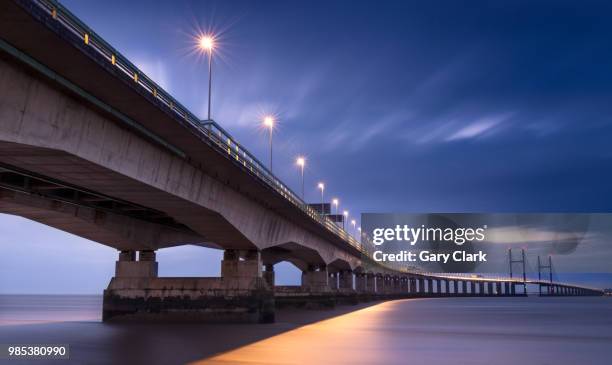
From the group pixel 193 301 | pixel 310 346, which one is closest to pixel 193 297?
pixel 193 301

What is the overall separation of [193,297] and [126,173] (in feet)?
60.4

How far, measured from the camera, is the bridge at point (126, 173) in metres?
16.5

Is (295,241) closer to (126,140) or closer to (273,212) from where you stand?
(273,212)

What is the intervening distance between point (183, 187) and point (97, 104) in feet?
30.0

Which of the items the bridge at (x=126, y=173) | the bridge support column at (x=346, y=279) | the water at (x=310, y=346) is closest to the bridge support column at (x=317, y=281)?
the bridge at (x=126, y=173)

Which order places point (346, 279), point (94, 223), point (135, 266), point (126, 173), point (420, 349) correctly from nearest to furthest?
point (126, 173) < point (420, 349) < point (94, 223) < point (135, 266) < point (346, 279)

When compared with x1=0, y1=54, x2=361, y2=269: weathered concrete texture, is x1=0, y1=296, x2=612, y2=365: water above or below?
below

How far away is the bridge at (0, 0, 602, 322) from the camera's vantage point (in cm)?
1645

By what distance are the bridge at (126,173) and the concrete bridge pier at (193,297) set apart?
7cm

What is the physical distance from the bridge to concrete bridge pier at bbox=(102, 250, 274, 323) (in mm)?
72

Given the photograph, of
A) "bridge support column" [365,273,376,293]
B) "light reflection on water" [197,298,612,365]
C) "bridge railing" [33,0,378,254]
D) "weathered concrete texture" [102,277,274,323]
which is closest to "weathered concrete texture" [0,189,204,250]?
"weathered concrete texture" [102,277,274,323]

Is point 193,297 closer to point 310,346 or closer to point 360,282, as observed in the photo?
point 310,346

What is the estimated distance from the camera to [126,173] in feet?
74.2

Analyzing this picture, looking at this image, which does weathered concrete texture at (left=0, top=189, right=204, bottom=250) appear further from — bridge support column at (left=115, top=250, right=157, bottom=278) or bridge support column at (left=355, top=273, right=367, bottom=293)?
bridge support column at (left=355, top=273, right=367, bottom=293)
